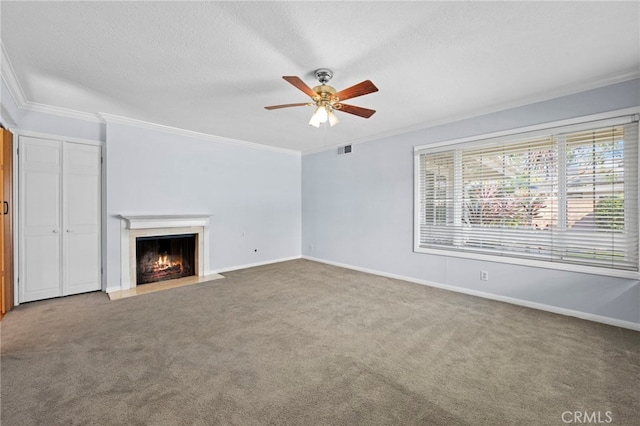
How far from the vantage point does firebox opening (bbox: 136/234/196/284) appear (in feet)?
14.9

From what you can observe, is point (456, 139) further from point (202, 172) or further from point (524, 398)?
point (202, 172)

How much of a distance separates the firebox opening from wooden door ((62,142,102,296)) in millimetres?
566

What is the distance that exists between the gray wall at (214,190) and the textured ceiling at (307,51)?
844 mm

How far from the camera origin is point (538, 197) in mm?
3430

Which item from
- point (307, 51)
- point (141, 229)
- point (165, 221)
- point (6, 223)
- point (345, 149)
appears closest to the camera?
point (307, 51)

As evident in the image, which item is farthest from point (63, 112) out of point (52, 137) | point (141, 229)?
point (141, 229)

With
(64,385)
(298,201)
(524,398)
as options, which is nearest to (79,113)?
(64,385)

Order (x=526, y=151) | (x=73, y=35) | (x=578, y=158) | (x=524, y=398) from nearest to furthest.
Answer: (x=524, y=398)
(x=73, y=35)
(x=578, y=158)
(x=526, y=151)

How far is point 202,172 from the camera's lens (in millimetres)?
5043

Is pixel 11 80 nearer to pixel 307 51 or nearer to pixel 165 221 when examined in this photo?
pixel 165 221

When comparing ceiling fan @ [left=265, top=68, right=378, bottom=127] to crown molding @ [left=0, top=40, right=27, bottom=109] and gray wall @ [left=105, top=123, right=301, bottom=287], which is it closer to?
crown molding @ [left=0, top=40, right=27, bottom=109]

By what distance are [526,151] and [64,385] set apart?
5118 millimetres

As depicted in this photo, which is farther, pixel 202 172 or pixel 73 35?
pixel 202 172

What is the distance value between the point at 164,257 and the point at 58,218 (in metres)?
1.55
